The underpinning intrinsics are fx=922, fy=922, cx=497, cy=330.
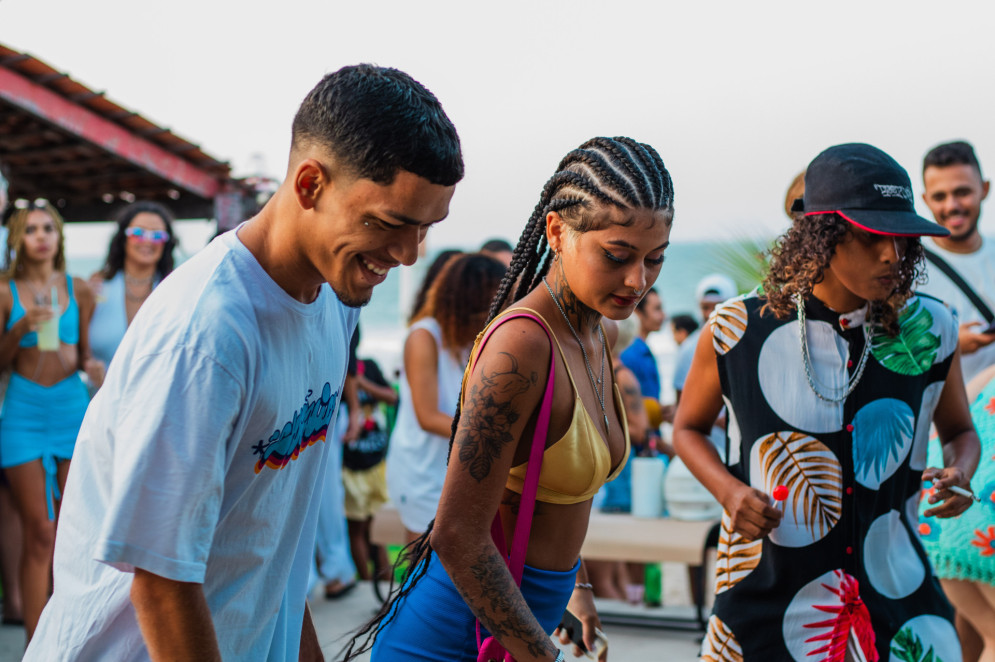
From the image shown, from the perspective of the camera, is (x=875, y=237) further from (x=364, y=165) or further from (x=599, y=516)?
(x=599, y=516)

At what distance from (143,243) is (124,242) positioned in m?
0.16

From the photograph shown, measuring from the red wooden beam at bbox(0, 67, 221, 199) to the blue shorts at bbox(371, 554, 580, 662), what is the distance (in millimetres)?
6468

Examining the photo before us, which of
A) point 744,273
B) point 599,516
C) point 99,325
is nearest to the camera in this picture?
point 99,325

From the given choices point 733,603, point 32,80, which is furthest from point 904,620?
point 32,80

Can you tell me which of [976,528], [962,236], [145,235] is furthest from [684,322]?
[976,528]

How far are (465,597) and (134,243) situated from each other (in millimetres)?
4403

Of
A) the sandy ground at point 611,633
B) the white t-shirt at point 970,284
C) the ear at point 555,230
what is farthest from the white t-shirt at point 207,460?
the white t-shirt at point 970,284

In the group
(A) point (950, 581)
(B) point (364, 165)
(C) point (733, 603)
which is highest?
(B) point (364, 165)

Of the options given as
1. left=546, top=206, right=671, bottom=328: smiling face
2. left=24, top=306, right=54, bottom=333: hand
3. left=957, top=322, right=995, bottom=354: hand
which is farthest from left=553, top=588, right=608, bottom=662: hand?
left=24, top=306, right=54, bottom=333: hand

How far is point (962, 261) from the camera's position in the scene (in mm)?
4711

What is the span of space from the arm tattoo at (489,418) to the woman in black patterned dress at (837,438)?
34.2 inches

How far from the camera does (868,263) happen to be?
241cm

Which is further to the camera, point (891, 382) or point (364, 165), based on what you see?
point (891, 382)

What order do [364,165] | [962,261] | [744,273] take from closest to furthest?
[364,165] < [962,261] < [744,273]
